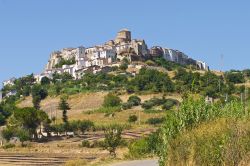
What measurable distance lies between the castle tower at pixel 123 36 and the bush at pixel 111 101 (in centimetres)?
6098

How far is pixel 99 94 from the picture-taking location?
114 m

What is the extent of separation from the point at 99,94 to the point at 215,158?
10157 centimetres

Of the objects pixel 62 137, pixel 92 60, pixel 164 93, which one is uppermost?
pixel 92 60

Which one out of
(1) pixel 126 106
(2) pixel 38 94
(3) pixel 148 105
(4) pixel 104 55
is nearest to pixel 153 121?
(3) pixel 148 105

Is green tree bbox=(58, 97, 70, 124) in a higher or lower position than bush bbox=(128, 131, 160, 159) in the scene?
higher

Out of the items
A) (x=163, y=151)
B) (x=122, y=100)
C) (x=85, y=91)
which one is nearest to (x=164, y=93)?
(x=122, y=100)

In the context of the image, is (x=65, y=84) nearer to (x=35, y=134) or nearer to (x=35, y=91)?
(x=35, y=91)

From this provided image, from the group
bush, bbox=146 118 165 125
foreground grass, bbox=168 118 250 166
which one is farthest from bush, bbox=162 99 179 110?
foreground grass, bbox=168 118 250 166

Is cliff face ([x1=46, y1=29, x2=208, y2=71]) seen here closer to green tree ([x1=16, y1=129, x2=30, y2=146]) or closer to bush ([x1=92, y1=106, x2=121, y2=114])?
bush ([x1=92, y1=106, x2=121, y2=114])

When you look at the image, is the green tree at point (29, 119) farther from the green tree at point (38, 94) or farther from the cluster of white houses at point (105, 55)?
the cluster of white houses at point (105, 55)

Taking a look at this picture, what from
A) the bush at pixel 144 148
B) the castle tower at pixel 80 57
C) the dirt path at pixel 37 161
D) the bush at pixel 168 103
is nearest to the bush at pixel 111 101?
the bush at pixel 168 103

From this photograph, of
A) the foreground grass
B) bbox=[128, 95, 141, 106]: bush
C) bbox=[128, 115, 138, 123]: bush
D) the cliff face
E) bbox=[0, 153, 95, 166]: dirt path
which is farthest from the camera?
the cliff face

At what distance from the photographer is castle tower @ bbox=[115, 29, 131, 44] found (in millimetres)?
163925

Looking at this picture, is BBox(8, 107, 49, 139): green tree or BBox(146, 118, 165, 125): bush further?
BBox(146, 118, 165, 125): bush
